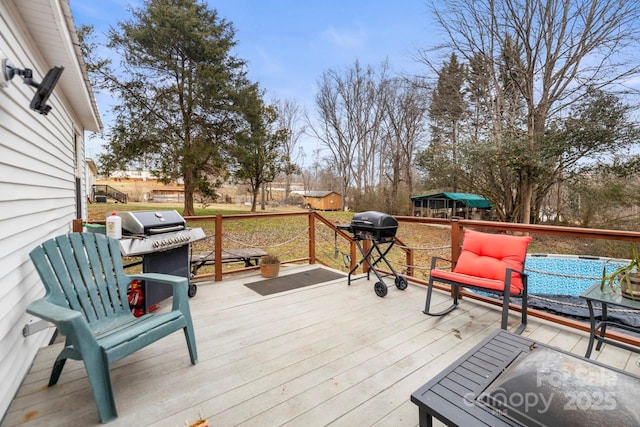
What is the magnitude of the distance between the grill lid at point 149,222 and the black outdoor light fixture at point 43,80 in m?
1.16

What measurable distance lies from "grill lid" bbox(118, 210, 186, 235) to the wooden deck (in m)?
0.89

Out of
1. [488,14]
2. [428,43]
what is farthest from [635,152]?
[428,43]

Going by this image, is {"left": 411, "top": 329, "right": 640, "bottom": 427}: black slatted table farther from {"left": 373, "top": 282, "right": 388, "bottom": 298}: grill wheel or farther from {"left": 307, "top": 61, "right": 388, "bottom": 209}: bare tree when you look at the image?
{"left": 307, "top": 61, "right": 388, "bottom": 209}: bare tree

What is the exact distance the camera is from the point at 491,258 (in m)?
2.94

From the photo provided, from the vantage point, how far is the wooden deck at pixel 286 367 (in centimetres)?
164

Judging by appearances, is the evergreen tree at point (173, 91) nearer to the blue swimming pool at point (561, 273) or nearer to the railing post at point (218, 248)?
the railing post at point (218, 248)

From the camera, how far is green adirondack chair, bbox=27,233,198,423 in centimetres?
153

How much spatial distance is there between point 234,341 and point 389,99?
18392 mm

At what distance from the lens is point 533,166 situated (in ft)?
30.7

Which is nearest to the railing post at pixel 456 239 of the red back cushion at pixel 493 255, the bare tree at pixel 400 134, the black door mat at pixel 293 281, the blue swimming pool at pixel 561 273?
the red back cushion at pixel 493 255

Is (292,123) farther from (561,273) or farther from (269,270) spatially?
(269,270)

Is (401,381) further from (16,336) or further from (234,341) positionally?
(16,336)

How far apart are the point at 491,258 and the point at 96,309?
11.1 feet

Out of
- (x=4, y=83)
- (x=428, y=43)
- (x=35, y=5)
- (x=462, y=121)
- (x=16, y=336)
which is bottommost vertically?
(x=16, y=336)
